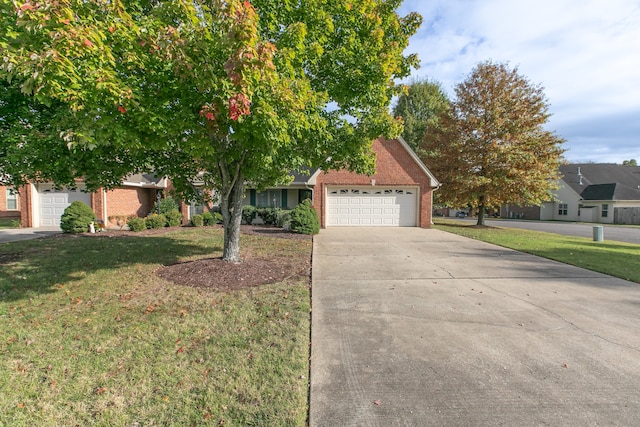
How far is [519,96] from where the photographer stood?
19109 millimetres

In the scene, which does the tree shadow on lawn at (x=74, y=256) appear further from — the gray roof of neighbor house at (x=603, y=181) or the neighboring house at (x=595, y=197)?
the gray roof of neighbor house at (x=603, y=181)

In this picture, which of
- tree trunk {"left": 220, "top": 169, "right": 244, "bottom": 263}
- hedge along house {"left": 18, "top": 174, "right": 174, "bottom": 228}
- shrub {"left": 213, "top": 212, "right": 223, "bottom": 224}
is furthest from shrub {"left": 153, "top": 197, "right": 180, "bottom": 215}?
tree trunk {"left": 220, "top": 169, "right": 244, "bottom": 263}

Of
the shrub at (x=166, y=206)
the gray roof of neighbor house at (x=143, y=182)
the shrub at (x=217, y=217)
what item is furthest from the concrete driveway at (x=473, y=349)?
the gray roof of neighbor house at (x=143, y=182)

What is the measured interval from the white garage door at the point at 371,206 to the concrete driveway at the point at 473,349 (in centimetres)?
1056

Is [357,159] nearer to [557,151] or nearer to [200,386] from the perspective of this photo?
[200,386]

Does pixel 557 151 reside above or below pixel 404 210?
above

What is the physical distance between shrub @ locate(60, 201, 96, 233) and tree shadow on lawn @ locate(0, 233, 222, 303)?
143 centimetres

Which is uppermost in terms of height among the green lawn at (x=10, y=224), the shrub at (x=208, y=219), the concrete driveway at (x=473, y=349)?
the shrub at (x=208, y=219)

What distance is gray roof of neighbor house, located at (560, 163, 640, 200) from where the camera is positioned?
108 feet

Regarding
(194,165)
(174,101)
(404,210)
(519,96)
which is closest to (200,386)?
(174,101)

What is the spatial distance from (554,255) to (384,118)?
7362 mm

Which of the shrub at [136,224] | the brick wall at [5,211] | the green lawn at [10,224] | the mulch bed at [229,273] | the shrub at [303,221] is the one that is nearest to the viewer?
the mulch bed at [229,273]

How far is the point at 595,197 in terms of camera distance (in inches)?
1321

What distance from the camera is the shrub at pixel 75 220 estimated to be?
1328 centimetres
